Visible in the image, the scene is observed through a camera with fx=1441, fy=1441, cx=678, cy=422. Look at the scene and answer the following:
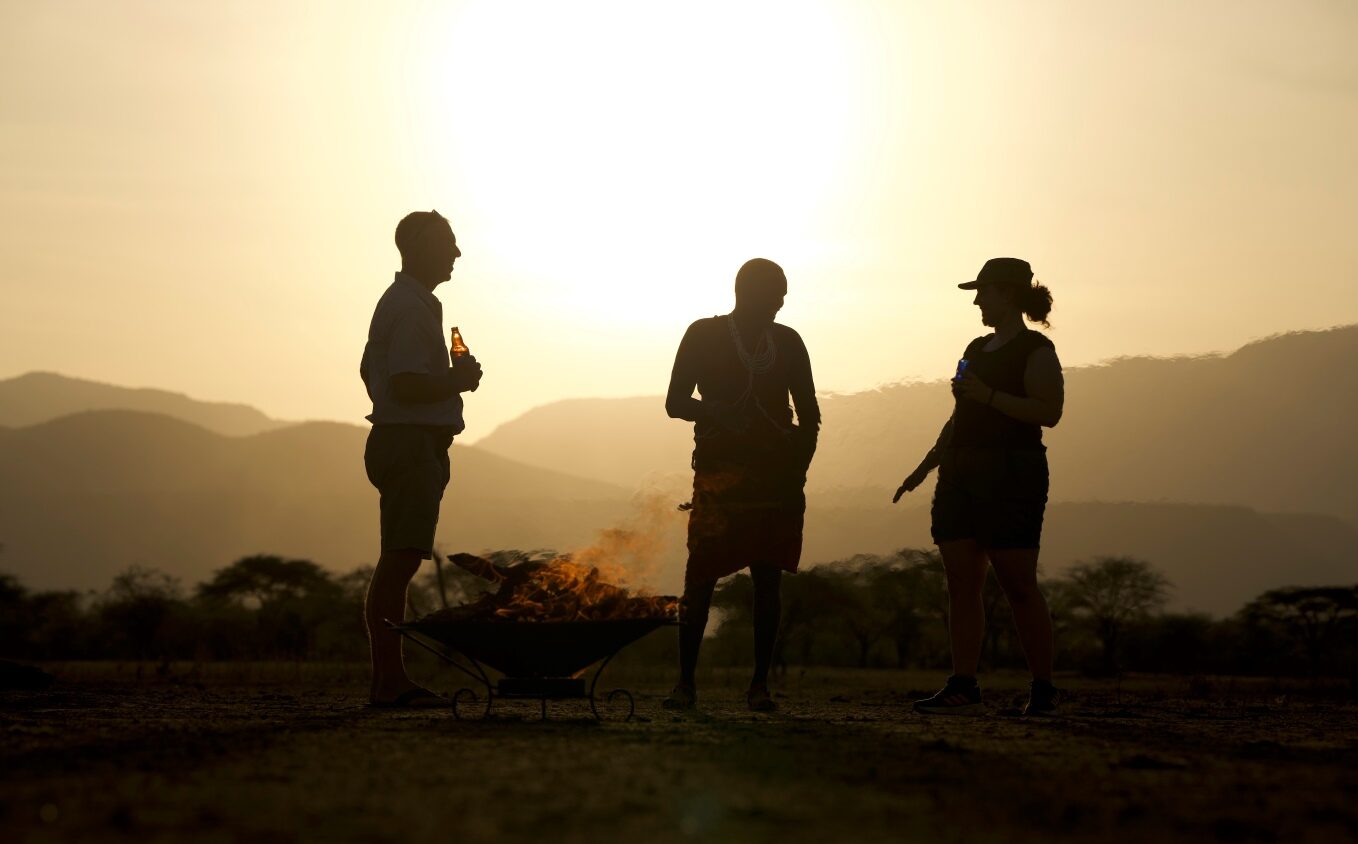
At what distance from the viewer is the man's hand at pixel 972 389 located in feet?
26.5

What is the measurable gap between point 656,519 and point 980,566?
1.96 m

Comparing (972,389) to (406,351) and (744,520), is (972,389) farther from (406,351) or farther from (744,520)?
(406,351)

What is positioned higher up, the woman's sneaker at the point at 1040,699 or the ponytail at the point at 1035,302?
the ponytail at the point at 1035,302

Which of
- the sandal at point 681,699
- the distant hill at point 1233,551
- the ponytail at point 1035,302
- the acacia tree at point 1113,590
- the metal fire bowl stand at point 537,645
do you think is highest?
the distant hill at point 1233,551

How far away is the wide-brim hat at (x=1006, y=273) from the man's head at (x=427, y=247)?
10.3 ft

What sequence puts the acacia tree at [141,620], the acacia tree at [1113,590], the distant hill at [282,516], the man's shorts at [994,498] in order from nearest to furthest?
1. the man's shorts at [994,498]
2. the acacia tree at [141,620]
3. the acacia tree at [1113,590]
4. the distant hill at [282,516]

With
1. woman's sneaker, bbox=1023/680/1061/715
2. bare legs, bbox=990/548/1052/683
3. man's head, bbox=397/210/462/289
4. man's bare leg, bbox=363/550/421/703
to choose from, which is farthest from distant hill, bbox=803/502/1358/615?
man's bare leg, bbox=363/550/421/703

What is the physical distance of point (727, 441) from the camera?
843 centimetres

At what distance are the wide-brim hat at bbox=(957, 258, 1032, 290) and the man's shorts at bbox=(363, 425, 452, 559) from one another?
3244mm

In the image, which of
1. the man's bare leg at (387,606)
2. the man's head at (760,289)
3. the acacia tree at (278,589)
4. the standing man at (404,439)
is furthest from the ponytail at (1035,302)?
the acacia tree at (278,589)

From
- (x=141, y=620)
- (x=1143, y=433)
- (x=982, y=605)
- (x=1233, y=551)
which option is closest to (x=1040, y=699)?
(x=982, y=605)

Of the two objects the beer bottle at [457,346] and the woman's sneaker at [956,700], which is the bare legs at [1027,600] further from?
the beer bottle at [457,346]

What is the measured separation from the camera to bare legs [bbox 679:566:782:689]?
8398 mm

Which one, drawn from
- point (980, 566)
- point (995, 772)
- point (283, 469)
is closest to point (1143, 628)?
point (980, 566)
